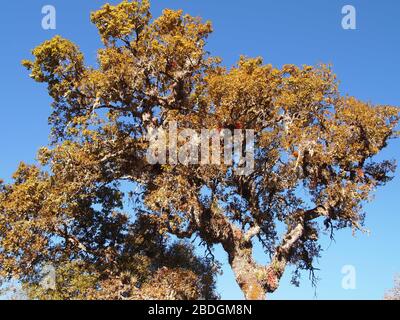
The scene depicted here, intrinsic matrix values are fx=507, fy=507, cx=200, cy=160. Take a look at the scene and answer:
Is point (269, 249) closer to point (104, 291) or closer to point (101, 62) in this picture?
point (104, 291)

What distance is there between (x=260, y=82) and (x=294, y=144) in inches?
159

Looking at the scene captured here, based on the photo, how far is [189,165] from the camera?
1082 inches

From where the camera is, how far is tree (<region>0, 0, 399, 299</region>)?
27.3 metres

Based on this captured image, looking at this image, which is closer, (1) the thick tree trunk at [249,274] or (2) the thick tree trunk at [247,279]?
(2) the thick tree trunk at [247,279]

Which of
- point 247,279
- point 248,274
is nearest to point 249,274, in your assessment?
point 248,274

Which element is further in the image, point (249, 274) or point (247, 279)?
point (249, 274)

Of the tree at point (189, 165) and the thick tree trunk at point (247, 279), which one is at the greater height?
the tree at point (189, 165)

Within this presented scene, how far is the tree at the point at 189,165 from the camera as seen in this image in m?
27.3

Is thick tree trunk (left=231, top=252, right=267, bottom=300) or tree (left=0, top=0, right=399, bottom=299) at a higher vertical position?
tree (left=0, top=0, right=399, bottom=299)

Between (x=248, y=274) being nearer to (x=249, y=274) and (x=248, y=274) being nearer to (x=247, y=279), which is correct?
(x=249, y=274)

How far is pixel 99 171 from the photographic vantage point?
96.2ft

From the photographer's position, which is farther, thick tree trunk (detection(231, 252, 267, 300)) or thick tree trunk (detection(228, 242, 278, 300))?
thick tree trunk (detection(228, 242, 278, 300))
